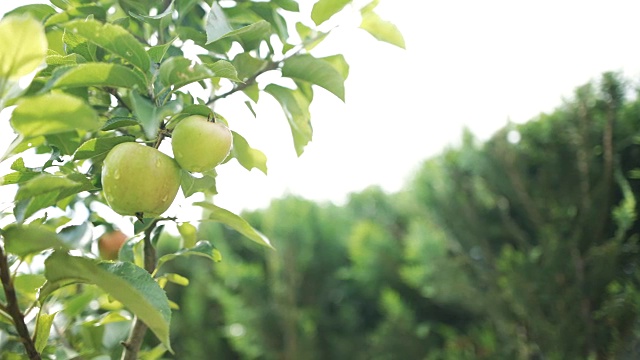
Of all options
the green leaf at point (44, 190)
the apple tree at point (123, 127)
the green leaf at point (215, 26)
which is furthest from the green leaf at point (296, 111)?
the green leaf at point (44, 190)

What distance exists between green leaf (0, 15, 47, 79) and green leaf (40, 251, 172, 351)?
16 centimetres

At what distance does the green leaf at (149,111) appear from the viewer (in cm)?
50

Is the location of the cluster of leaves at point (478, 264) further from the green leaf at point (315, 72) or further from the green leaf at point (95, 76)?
the green leaf at point (95, 76)

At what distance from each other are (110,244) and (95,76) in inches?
23.7

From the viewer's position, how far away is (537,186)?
2414 mm

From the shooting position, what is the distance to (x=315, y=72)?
711 mm

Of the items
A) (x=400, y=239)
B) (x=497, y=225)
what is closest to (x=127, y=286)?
(x=497, y=225)

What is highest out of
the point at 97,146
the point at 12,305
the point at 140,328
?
the point at 97,146

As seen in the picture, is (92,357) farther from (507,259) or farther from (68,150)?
(507,259)

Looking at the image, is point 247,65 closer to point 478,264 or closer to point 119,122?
point 119,122

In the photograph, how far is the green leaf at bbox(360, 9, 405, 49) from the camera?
0.78 metres

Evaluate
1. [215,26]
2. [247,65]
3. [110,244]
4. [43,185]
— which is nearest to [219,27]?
[215,26]

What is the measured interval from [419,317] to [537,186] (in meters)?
0.92

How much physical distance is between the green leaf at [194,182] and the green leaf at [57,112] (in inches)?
7.8
